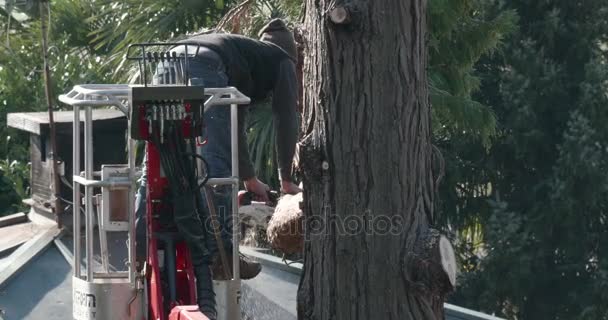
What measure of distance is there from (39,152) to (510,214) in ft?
23.6

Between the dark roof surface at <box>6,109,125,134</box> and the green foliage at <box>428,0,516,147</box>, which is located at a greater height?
the green foliage at <box>428,0,516,147</box>

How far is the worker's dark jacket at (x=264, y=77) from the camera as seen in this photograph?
18.6 ft

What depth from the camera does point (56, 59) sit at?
1342cm

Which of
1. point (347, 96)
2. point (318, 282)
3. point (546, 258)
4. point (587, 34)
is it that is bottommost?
point (546, 258)

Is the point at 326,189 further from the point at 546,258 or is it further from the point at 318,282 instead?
the point at 546,258

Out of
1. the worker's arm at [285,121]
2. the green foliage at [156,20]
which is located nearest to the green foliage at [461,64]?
the green foliage at [156,20]

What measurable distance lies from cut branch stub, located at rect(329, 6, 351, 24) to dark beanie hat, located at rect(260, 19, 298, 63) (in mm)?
1797

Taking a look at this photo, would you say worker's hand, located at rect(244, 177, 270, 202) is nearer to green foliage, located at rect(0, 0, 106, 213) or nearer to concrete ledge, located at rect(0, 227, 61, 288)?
concrete ledge, located at rect(0, 227, 61, 288)


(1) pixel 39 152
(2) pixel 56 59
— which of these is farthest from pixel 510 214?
(1) pixel 39 152

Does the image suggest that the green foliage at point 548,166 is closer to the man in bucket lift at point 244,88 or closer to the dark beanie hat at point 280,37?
the dark beanie hat at point 280,37

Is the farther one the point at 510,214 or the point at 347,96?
the point at 510,214

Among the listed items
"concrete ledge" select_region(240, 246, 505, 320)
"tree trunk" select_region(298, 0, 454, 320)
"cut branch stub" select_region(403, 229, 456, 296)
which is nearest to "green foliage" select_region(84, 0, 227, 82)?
"concrete ledge" select_region(240, 246, 505, 320)

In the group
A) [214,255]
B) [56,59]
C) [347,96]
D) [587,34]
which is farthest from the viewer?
[587,34]

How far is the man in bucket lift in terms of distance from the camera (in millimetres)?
5336
